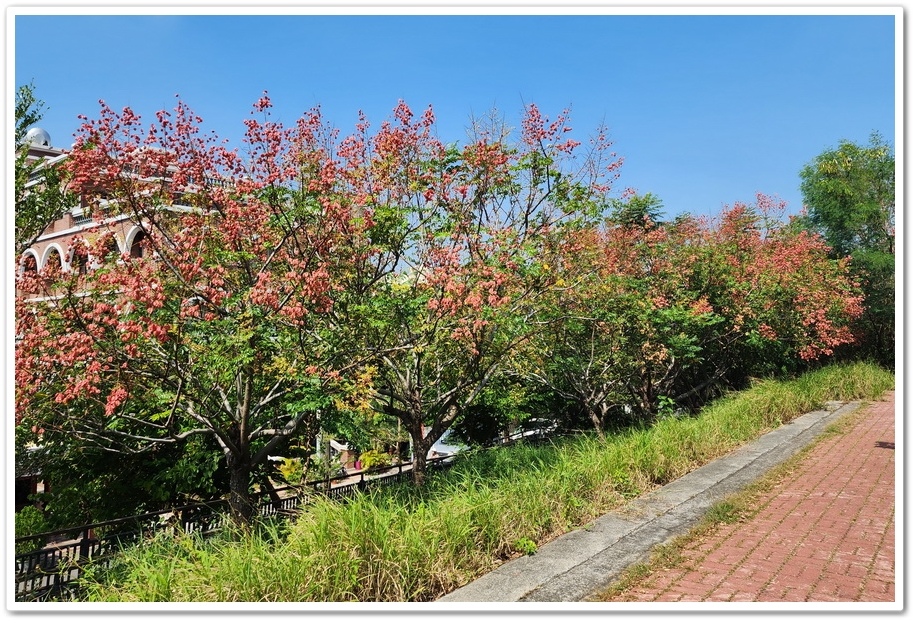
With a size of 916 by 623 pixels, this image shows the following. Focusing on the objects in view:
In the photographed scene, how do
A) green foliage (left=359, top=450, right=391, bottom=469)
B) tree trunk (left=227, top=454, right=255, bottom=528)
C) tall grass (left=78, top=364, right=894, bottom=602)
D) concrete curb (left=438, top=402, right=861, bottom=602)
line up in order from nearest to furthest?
tall grass (left=78, top=364, right=894, bottom=602) < concrete curb (left=438, top=402, right=861, bottom=602) < tree trunk (left=227, top=454, right=255, bottom=528) < green foliage (left=359, top=450, right=391, bottom=469)

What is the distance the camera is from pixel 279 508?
9.09m

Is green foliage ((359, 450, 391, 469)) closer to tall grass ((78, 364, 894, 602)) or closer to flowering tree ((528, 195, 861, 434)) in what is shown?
flowering tree ((528, 195, 861, 434))

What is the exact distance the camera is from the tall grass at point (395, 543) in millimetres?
4238

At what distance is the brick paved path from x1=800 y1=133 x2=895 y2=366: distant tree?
43.1 ft

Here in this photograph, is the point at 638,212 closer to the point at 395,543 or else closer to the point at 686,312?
the point at 686,312

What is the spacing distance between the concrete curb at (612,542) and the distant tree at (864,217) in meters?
13.2

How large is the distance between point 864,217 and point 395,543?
19.7 meters

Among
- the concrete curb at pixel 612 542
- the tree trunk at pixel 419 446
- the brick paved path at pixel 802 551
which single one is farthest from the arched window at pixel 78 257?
the brick paved path at pixel 802 551

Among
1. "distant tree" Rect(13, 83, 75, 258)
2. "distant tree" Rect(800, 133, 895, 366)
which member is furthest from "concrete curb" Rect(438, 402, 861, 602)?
"distant tree" Rect(800, 133, 895, 366)

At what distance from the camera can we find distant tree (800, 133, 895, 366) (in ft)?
60.6

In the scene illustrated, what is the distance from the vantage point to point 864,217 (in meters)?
19.0
